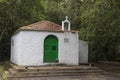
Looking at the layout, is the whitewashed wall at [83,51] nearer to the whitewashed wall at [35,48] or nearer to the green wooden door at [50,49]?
the whitewashed wall at [35,48]

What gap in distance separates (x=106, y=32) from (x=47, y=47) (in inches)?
261

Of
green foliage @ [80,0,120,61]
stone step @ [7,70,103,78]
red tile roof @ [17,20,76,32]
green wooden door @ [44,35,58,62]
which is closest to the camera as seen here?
stone step @ [7,70,103,78]

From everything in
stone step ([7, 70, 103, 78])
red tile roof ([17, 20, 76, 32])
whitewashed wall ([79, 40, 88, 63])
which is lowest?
stone step ([7, 70, 103, 78])

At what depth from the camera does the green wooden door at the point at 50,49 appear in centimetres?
2007

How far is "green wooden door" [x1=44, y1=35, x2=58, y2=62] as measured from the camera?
20073 mm

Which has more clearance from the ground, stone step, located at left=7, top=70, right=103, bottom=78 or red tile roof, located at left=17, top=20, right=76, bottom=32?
red tile roof, located at left=17, top=20, right=76, bottom=32

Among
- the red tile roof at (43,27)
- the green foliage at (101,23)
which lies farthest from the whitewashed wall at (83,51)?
the red tile roof at (43,27)

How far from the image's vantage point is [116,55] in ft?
106

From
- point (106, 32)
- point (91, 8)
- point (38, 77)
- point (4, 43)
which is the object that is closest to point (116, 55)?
point (106, 32)

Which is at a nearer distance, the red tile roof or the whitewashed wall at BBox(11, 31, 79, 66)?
the whitewashed wall at BBox(11, 31, 79, 66)

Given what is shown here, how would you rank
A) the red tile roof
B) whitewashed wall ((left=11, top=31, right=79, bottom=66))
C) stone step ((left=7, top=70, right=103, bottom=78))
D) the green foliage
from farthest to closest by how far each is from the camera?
1. the red tile roof
2. whitewashed wall ((left=11, top=31, right=79, bottom=66))
3. the green foliage
4. stone step ((left=7, top=70, right=103, bottom=78))

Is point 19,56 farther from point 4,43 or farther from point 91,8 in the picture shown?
point 4,43

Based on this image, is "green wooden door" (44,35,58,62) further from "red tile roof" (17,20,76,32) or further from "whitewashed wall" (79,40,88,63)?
"whitewashed wall" (79,40,88,63)

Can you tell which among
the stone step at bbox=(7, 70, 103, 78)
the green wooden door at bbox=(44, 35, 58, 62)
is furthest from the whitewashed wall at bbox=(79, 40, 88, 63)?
the stone step at bbox=(7, 70, 103, 78)
